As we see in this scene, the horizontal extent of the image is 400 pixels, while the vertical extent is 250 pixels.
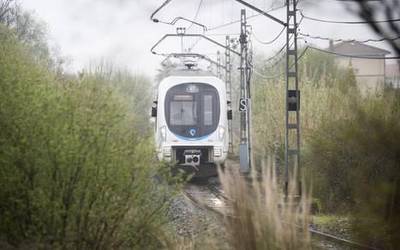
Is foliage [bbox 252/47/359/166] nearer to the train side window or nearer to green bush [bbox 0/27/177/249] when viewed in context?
the train side window

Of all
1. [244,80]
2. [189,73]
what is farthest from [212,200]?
[244,80]

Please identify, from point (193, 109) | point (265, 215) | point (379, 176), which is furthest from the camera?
point (193, 109)

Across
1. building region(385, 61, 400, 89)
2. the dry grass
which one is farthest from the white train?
the dry grass

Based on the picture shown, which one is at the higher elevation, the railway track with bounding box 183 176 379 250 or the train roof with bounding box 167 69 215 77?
the train roof with bounding box 167 69 215 77

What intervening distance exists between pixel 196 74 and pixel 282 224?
611 inches

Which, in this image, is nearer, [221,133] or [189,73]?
[221,133]

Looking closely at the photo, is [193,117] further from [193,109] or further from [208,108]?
[208,108]

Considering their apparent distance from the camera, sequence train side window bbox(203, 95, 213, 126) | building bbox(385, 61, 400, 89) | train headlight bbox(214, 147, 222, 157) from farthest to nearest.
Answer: train side window bbox(203, 95, 213, 126) < train headlight bbox(214, 147, 222, 157) < building bbox(385, 61, 400, 89)

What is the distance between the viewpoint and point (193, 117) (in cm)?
2023

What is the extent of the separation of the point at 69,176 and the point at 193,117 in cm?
1321

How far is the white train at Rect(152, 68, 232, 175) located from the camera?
19891 mm

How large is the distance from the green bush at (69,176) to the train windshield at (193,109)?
12619 mm

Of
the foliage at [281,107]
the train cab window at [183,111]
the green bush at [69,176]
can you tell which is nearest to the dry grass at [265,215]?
the green bush at [69,176]

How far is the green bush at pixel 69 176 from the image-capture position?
22.9 feet
